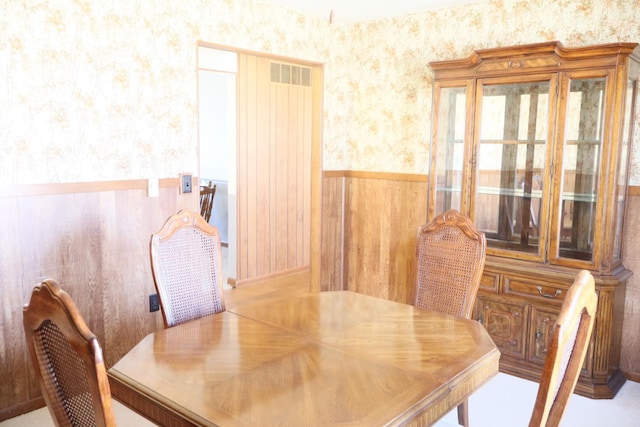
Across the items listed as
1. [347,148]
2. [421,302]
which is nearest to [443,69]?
[347,148]

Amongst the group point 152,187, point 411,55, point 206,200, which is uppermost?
point 411,55

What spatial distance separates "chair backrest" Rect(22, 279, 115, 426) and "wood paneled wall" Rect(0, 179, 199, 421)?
5.78 ft

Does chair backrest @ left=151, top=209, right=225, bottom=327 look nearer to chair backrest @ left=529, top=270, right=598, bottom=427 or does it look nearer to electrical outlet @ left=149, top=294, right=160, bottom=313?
electrical outlet @ left=149, top=294, right=160, bottom=313

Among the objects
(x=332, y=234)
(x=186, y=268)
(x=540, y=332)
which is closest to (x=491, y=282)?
(x=540, y=332)

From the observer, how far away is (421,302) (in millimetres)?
2680

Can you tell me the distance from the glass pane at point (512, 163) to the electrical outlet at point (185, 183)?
190 centimetres

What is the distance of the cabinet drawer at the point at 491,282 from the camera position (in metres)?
3.40

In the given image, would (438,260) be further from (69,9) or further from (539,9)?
(69,9)

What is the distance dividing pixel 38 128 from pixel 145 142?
2.01 ft

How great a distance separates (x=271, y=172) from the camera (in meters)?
4.59

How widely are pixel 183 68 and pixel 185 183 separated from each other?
2.40 ft

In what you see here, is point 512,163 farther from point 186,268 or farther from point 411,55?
point 186,268

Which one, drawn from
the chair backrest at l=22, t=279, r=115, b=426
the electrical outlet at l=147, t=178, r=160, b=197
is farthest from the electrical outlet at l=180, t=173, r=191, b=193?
the chair backrest at l=22, t=279, r=115, b=426

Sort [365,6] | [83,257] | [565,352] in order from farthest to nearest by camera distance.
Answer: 1. [365,6]
2. [83,257]
3. [565,352]
